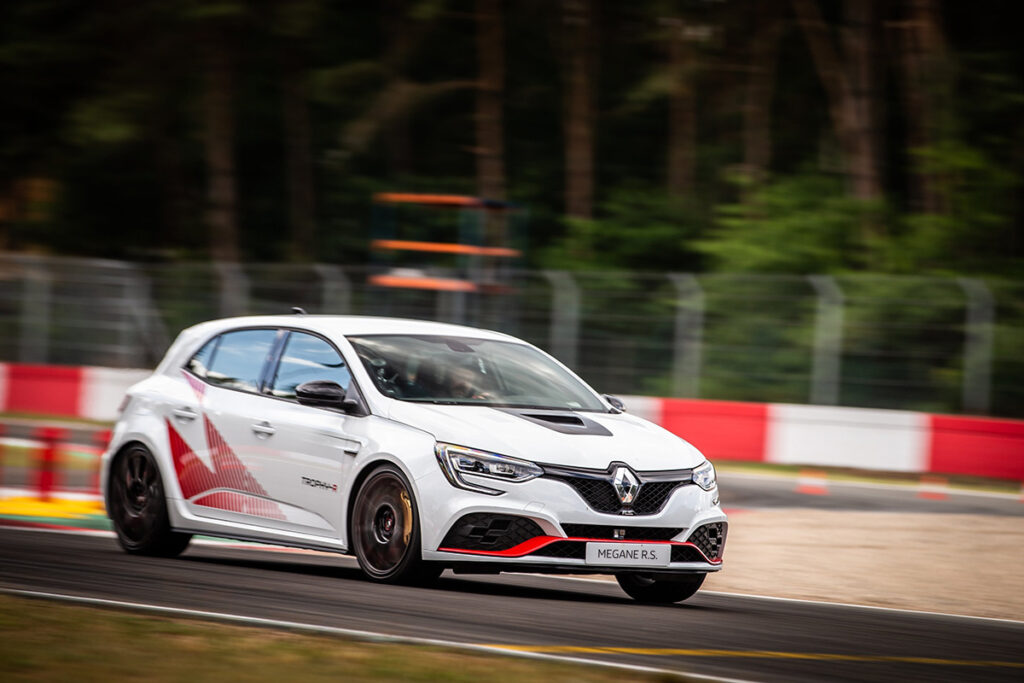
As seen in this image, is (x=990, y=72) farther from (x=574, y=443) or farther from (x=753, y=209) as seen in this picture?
(x=574, y=443)

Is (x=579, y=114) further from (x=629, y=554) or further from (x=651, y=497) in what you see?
(x=629, y=554)

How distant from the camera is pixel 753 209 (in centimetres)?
2858

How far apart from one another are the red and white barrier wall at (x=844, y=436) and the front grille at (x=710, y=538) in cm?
1116

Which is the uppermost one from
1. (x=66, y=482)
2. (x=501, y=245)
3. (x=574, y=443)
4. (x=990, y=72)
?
Answer: (x=990, y=72)

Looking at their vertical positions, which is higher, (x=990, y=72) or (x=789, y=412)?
(x=990, y=72)

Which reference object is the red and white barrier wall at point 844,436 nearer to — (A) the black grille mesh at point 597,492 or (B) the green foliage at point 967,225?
(B) the green foliage at point 967,225

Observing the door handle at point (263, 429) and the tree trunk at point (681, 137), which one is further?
the tree trunk at point (681, 137)

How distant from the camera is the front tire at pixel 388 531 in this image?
846 cm

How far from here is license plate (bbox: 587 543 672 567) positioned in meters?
8.37

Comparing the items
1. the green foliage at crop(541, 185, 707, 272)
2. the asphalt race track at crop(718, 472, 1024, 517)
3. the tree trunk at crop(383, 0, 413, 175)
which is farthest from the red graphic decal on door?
the tree trunk at crop(383, 0, 413, 175)

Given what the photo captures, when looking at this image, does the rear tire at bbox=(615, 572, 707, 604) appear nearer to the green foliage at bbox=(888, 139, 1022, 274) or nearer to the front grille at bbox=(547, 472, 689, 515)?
the front grille at bbox=(547, 472, 689, 515)

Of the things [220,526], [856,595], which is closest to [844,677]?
[856,595]

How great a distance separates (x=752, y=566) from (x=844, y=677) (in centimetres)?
504

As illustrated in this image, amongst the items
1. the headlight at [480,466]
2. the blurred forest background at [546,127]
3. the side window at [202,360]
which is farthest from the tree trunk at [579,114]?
the headlight at [480,466]
